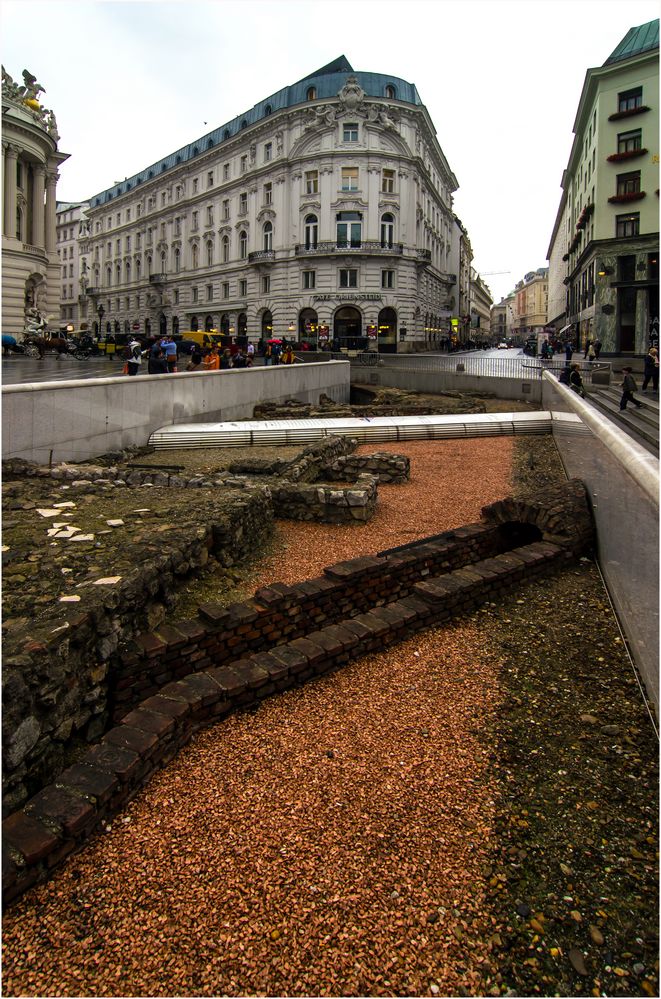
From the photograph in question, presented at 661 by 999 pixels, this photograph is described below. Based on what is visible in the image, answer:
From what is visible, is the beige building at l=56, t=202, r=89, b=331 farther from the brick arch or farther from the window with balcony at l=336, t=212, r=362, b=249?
the brick arch

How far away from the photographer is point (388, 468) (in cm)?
1217

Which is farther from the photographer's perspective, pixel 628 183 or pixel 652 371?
pixel 628 183

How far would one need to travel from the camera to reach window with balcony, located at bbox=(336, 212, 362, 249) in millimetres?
54250

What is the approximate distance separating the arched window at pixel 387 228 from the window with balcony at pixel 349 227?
200 centimetres

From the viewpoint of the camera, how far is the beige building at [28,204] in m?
42.5

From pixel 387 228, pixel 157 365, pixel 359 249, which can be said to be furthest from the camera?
pixel 387 228

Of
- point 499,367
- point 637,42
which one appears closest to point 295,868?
point 499,367

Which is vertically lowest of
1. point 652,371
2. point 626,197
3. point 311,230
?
point 652,371

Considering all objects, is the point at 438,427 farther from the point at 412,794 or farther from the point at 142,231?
the point at 142,231

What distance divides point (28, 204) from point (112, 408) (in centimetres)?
4370

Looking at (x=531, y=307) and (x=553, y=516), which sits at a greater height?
(x=531, y=307)

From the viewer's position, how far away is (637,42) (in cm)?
4444

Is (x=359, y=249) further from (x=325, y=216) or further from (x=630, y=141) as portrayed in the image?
(x=630, y=141)

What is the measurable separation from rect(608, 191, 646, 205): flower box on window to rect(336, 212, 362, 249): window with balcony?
65.2 feet
